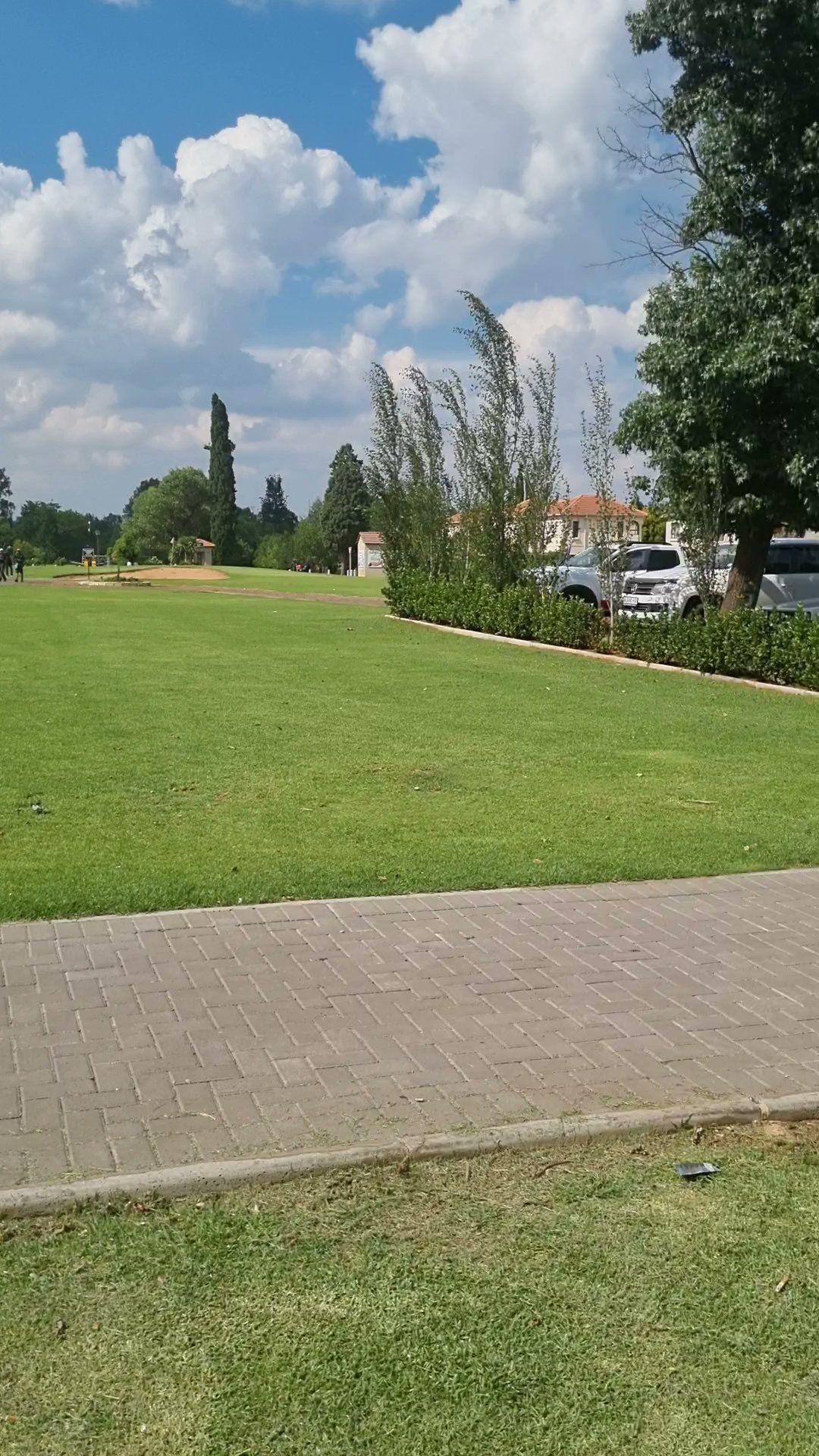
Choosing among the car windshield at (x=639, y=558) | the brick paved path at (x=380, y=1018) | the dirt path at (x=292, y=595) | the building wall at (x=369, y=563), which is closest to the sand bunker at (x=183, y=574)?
the dirt path at (x=292, y=595)

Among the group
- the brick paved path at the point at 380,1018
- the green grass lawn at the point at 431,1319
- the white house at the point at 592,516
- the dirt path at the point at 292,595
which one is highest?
the white house at the point at 592,516

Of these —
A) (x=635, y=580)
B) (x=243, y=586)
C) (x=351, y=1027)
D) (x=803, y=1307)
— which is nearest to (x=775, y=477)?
(x=635, y=580)

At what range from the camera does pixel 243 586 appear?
51656mm

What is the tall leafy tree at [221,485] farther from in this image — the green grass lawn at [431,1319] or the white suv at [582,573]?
the green grass lawn at [431,1319]

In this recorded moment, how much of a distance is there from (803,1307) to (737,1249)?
277mm

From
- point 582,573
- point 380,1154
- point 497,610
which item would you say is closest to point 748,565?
point 497,610

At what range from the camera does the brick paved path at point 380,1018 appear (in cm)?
417

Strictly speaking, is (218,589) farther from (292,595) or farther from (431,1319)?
(431,1319)

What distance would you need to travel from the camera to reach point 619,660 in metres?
19.8

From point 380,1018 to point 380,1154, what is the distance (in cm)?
115

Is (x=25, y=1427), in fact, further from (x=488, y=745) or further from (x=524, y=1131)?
(x=488, y=745)

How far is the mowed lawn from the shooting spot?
7172 millimetres

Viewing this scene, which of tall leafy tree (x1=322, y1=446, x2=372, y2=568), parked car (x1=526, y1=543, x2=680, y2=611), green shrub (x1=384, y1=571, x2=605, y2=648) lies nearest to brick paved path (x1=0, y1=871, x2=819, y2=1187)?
green shrub (x1=384, y1=571, x2=605, y2=648)

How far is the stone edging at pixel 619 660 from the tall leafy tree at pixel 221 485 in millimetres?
76086
